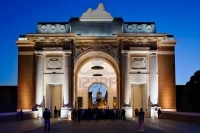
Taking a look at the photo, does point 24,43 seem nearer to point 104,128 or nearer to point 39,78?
point 39,78

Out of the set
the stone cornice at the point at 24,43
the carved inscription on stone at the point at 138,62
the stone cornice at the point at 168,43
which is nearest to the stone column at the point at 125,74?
the carved inscription on stone at the point at 138,62

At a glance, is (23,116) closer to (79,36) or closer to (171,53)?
(79,36)

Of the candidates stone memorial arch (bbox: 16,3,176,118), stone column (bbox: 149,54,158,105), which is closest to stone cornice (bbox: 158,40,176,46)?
stone memorial arch (bbox: 16,3,176,118)

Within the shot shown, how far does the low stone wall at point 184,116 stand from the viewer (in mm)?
27550

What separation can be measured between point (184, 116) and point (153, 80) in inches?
444

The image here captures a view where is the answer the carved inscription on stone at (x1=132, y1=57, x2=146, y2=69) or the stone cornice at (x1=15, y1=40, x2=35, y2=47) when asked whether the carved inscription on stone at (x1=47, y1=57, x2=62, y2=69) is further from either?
the carved inscription on stone at (x1=132, y1=57, x2=146, y2=69)

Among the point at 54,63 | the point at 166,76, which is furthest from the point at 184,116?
the point at 54,63

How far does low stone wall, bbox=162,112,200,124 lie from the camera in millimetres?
27550

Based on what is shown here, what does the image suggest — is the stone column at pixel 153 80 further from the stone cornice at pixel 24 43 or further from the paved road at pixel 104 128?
the stone cornice at pixel 24 43

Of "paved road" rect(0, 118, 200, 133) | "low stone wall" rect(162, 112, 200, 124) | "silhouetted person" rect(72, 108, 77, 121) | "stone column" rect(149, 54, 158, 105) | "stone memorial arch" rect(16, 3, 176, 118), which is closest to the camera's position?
"paved road" rect(0, 118, 200, 133)

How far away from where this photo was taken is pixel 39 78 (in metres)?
41.1

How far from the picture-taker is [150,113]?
A: 132 ft

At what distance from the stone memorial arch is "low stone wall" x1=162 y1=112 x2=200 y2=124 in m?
4.61

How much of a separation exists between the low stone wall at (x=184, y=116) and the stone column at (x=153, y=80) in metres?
3.40
